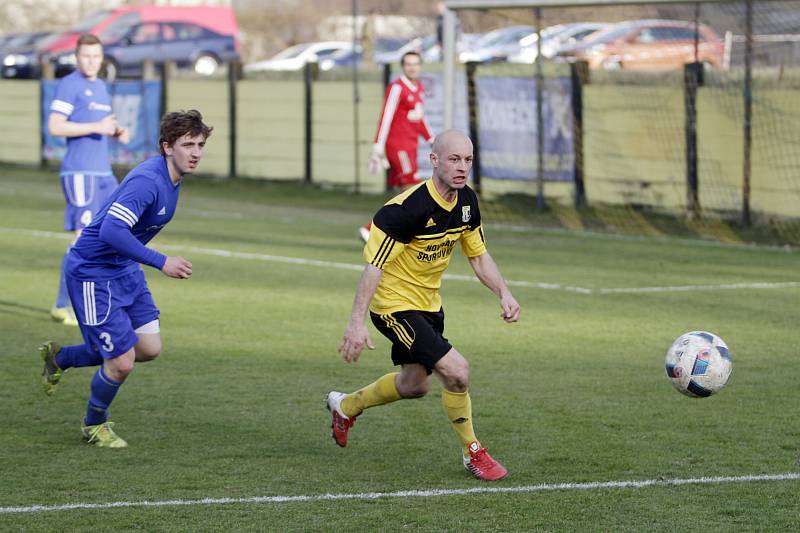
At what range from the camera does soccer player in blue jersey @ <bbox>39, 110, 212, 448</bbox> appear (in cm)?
656

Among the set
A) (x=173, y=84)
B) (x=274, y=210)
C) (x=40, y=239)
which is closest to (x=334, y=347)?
(x=40, y=239)

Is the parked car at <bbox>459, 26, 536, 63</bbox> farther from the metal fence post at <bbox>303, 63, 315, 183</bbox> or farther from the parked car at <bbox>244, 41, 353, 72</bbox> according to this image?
the parked car at <bbox>244, 41, 353, 72</bbox>

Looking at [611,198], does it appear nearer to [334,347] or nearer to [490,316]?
[490,316]

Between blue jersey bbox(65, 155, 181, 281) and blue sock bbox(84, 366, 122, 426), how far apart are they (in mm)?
528

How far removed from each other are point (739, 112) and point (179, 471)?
13.2m

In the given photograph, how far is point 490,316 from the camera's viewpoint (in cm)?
1128

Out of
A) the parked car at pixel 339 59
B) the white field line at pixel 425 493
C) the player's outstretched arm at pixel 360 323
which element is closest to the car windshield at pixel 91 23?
the parked car at pixel 339 59

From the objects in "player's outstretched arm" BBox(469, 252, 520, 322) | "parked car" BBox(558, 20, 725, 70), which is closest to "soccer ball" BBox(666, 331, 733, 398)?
"player's outstretched arm" BBox(469, 252, 520, 322)

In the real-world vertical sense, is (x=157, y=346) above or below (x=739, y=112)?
below

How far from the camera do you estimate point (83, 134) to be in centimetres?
1052

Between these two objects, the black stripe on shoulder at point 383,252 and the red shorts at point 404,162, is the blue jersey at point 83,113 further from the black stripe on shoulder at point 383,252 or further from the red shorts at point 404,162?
the black stripe on shoulder at point 383,252

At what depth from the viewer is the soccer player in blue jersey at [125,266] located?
6559 mm

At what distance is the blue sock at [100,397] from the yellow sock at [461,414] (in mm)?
1758

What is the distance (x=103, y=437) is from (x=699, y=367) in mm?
3016
